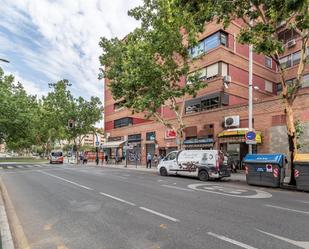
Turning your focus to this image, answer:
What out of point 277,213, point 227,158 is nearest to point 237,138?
point 227,158

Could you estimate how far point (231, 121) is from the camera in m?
24.4

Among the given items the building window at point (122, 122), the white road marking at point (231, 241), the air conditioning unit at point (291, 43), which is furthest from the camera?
the building window at point (122, 122)

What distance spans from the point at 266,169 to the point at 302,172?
171cm

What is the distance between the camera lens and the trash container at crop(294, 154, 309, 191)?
506 inches

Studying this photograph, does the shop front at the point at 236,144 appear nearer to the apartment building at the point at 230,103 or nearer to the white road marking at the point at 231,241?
the apartment building at the point at 230,103

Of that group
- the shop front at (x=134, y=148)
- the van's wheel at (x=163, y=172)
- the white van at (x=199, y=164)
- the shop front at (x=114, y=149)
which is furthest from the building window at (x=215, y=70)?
the shop front at (x=114, y=149)

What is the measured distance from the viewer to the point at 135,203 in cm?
915

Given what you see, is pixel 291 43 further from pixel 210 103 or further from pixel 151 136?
pixel 151 136

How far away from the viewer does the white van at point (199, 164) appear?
55.7 feet

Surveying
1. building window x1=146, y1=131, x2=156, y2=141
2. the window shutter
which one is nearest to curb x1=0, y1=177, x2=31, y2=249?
the window shutter

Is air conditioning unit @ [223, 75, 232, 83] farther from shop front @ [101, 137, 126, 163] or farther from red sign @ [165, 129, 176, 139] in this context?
shop front @ [101, 137, 126, 163]

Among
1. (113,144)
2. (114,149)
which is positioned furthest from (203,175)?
(114,149)

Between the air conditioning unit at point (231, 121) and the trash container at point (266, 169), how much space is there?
928 cm

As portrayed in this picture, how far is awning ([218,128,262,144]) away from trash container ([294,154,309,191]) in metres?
8.88
